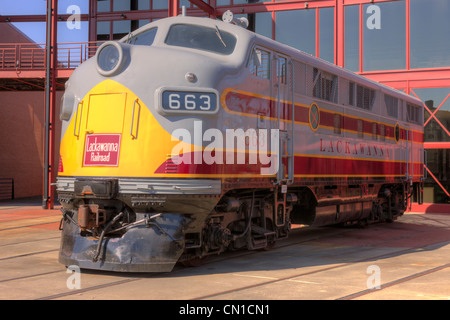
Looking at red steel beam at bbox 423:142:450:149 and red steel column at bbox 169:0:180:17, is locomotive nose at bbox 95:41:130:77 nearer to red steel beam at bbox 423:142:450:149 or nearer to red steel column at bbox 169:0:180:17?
red steel column at bbox 169:0:180:17

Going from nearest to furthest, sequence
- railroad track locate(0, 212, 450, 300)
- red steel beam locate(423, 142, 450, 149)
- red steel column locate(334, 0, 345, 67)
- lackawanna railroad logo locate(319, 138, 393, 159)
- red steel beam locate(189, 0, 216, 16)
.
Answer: railroad track locate(0, 212, 450, 300) → lackawanna railroad logo locate(319, 138, 393, 159) → red steel beam locate(423, 142, 450, 149) → red steel column locate(334, 0, 345, 67) → red steel beam locate(189, 0, 216, 16)

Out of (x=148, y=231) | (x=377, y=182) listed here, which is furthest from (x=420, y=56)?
(x=148, y=231)

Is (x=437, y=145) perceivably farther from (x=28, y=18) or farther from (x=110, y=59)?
(x=28, y=18)

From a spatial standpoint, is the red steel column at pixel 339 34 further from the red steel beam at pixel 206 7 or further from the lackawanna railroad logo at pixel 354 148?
the lackawanna railroad logo at pixel 354 148

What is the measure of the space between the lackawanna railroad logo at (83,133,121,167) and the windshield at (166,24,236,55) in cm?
190

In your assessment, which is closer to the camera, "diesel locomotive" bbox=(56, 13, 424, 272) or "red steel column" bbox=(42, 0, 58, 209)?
"diesel locomotive" bbox=(56, 13, 424, 272)

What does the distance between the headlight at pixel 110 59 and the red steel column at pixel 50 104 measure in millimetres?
12194

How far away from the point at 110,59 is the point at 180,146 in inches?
70.3

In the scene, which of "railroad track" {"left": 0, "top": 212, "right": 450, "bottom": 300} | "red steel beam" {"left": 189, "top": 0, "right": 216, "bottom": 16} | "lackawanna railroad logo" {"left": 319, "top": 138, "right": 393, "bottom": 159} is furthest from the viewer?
"red steel beam" {"left": 189, "top": 0, "right": 216, "bottom": 16}

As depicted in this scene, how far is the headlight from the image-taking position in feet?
26.2

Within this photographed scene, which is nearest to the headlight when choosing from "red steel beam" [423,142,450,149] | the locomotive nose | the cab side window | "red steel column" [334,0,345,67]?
the locomotive nose

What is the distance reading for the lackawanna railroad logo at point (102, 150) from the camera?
7828mm

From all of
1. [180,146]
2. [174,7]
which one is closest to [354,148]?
[180,146]
